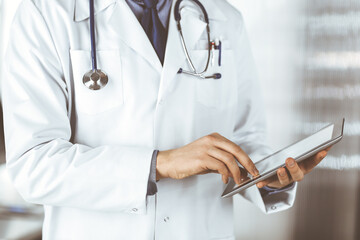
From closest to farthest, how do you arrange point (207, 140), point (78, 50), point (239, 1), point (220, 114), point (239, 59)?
point (207, 140) < point (78, 50) < point (220, 114) < point (239, 59) < point (239, 1)

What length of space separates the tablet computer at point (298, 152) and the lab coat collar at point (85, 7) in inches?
19.5

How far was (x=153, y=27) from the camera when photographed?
3.27 feet

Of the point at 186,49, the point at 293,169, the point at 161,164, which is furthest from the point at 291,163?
the point at 186,49

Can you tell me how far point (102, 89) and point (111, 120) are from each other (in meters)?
0.07

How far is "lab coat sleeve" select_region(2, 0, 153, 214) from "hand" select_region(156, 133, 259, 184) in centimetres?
7

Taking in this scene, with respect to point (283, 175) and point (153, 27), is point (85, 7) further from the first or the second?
point (283, 175)

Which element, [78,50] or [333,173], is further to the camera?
[333,173]

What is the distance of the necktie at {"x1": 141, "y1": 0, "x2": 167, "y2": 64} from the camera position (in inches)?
38.8

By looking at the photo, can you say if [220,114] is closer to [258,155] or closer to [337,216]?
[258,155]

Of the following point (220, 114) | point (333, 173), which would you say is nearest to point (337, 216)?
point (333, 173)

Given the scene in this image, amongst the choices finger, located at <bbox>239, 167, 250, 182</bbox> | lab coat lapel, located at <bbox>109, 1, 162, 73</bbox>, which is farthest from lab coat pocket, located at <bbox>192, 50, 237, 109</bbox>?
finger, located at <bbox>239, 167, 250, 182</bbox>

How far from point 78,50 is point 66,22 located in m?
0.07

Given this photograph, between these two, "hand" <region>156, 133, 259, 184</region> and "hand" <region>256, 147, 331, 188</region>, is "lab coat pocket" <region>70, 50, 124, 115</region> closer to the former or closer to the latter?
"hand" <region>156, 133, 259, 184</region>

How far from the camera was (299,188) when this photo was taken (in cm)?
176
